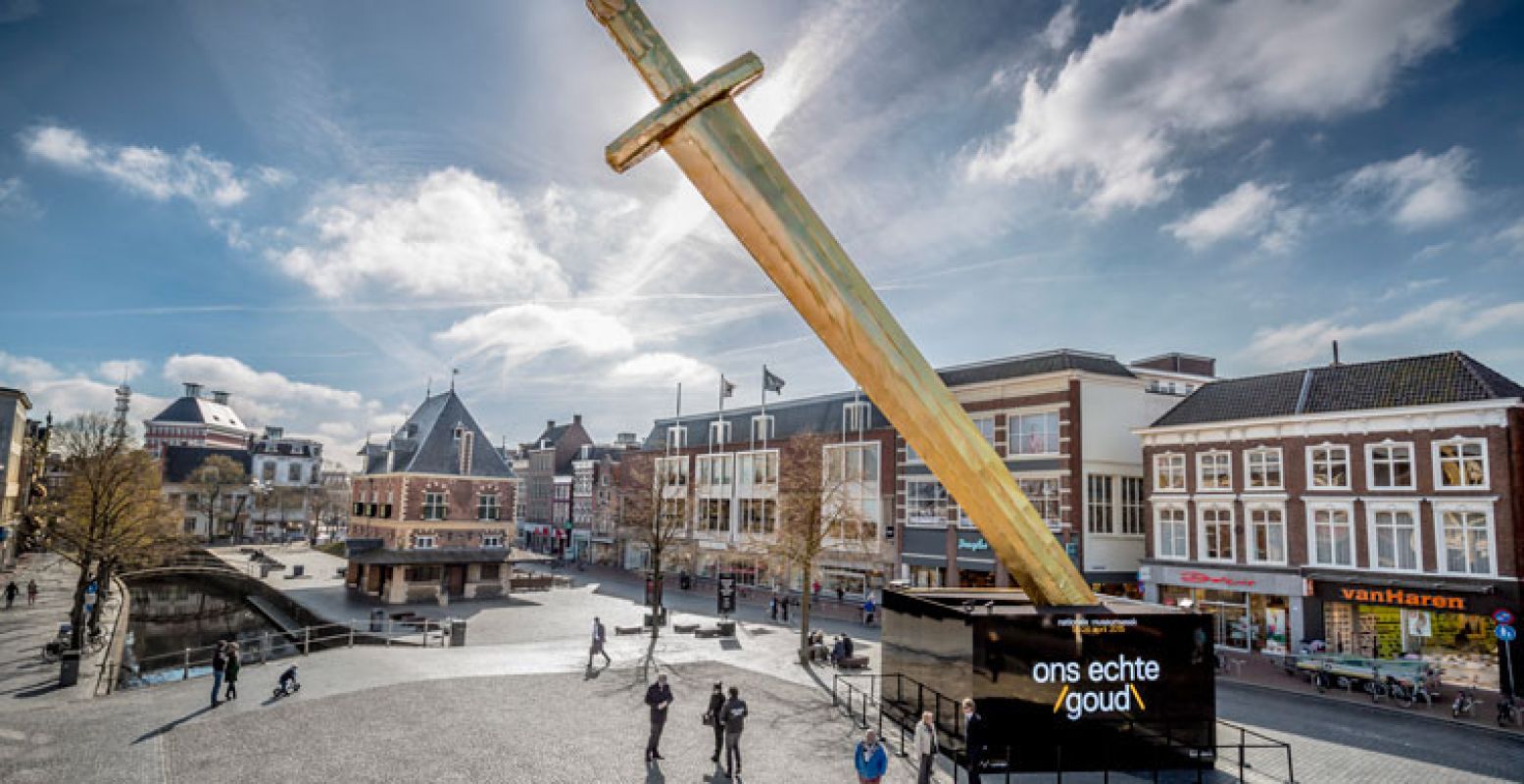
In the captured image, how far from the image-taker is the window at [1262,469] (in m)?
28.9

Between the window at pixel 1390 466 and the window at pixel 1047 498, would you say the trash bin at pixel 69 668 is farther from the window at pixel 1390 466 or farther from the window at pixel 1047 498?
the window at pixel 1390 466

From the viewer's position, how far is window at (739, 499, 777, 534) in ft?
159

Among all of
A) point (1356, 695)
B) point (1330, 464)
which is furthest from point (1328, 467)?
point (1356, 695)

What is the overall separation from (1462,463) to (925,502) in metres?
20.7

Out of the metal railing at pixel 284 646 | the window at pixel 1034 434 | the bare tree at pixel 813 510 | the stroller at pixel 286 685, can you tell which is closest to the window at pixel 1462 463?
the window at pixel 1034 434

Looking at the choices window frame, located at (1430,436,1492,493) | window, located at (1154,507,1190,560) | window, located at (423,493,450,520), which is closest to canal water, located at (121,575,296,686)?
window, located at (423,493,450,520)

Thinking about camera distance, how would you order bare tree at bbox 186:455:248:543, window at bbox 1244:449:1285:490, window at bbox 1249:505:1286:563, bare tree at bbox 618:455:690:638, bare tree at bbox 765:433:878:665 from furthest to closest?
bare tree at bbox 186:455:248:543, bare tree at bbox 618:455:690:638, window at bbox 1244:449:1285:490, window at bbox 1249:505:1286:563, bare tree at bbox 765:433:878:665

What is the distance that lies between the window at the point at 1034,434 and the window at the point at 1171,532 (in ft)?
16.4

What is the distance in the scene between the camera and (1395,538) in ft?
83.9

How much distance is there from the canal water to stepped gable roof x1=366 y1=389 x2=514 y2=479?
10.4m

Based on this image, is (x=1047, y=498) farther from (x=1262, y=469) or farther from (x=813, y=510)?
(x=813, y=510)

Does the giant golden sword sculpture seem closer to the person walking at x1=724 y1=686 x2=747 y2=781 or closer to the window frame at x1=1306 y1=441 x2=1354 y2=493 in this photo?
the person walking at x1=724 y1=686 x2=747 y2=781

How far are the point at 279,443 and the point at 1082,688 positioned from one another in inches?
4708

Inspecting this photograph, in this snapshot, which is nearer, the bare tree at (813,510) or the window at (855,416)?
the bare tree at (813,510)
